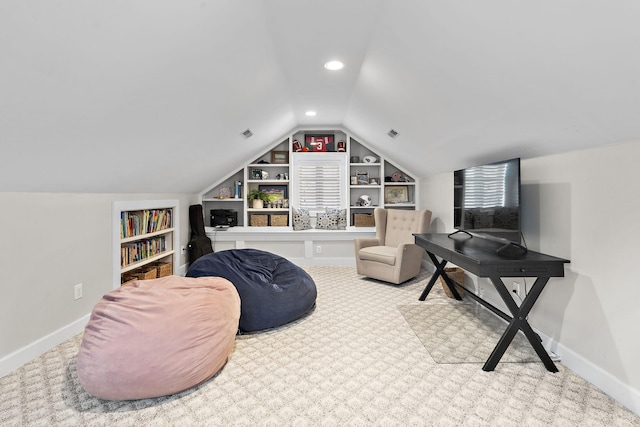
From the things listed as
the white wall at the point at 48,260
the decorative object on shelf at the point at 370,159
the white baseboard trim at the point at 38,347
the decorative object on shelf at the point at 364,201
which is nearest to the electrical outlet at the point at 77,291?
the white wall at the point at 48,260

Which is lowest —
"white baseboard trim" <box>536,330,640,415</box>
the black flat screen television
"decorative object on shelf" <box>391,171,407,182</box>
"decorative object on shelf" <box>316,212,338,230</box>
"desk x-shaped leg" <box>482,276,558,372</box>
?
"white baseboard trim" <box>536,330,640,415</box>

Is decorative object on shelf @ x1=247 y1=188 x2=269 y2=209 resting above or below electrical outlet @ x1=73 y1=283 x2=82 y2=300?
above

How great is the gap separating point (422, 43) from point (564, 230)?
5.28 ft

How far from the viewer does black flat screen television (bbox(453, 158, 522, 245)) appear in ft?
8.13

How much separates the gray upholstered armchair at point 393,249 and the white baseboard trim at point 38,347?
10.3ft

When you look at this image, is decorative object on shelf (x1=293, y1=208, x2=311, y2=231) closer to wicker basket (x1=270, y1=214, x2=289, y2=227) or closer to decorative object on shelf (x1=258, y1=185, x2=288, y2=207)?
wicker basket (x1=270, y1=214, x2=289, y2=227)

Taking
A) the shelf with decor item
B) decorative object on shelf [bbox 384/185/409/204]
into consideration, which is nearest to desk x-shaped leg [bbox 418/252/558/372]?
the shelf with decor item

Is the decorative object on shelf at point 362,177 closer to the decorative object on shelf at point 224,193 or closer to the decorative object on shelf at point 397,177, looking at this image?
the decorative object on shelf at point 397,177

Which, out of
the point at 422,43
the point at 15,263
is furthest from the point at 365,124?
the point at 15,263

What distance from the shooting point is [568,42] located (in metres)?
1.48

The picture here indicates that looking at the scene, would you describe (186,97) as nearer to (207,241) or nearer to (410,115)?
(410,115)

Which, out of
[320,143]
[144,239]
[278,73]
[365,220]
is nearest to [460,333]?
[278,73]

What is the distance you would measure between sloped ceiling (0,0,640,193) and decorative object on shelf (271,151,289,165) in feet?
7.01

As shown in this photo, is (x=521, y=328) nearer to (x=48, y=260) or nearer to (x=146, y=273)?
(x=48, y=260)
